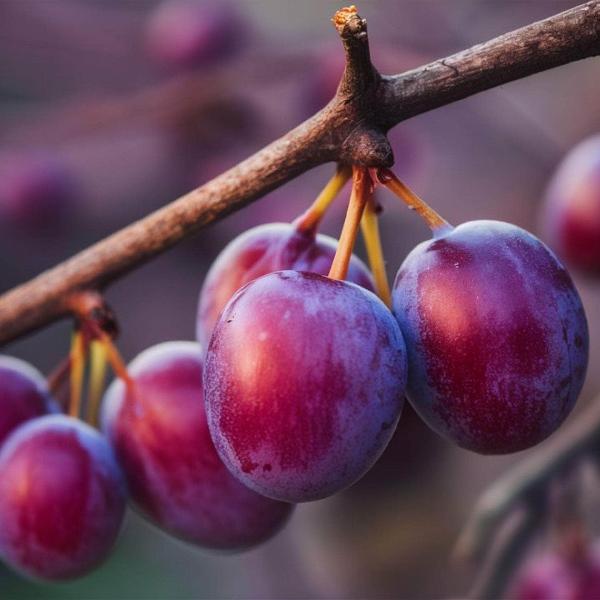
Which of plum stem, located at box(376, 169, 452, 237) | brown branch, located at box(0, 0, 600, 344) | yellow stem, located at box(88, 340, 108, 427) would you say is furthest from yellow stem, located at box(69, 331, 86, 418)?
plum stem, located at box(376, 169, 452, 237)

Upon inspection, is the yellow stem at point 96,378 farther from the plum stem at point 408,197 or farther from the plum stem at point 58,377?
the plum stem at point 408,197

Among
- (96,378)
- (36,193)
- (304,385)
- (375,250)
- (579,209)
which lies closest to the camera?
(304,385)

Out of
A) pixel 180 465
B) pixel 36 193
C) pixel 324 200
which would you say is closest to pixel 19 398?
pixel 180 465

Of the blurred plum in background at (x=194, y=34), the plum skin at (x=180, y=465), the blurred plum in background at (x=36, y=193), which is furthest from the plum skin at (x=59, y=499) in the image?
the blurred plum in background at (x=194, y=34)

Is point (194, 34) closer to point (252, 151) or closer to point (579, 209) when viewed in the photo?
point (252, 151)

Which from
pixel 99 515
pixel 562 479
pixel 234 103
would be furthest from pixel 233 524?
pixel 234 103
